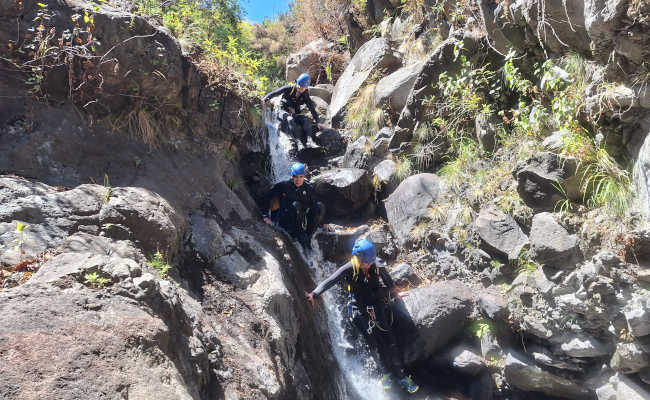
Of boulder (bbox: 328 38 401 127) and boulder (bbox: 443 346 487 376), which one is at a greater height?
boulder (bbox: 328 38 401 127)

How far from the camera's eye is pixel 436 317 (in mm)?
5500

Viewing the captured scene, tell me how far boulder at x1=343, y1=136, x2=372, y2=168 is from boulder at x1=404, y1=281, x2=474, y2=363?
138 inches

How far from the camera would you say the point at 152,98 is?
5.61 metres

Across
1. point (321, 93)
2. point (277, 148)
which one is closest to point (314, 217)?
point (277, 148)

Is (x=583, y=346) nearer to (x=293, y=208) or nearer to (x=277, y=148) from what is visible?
(x=293, y=208)

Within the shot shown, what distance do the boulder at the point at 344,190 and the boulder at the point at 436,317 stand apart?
8.84ft

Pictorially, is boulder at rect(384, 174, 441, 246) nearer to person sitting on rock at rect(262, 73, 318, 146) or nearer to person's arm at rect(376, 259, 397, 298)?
person's arm at rect(376, 259, 397, 298)

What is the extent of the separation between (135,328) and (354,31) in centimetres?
1189

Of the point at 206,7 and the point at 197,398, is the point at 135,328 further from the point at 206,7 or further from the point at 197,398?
the point at 206,7

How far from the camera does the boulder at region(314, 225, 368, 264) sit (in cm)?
713

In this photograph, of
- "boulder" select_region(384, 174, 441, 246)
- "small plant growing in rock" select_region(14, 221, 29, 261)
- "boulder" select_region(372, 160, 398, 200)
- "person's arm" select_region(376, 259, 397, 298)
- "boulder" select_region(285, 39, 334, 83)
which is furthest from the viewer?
"boulder" select_region(285, 39, 334, 83)

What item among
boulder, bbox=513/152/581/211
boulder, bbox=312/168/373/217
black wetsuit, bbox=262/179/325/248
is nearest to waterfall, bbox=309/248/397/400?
black wetsuit, bbox=262/179/325/248

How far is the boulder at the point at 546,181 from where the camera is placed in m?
4.77

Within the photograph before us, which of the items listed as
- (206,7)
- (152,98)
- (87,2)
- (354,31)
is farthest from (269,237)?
(354,31)
